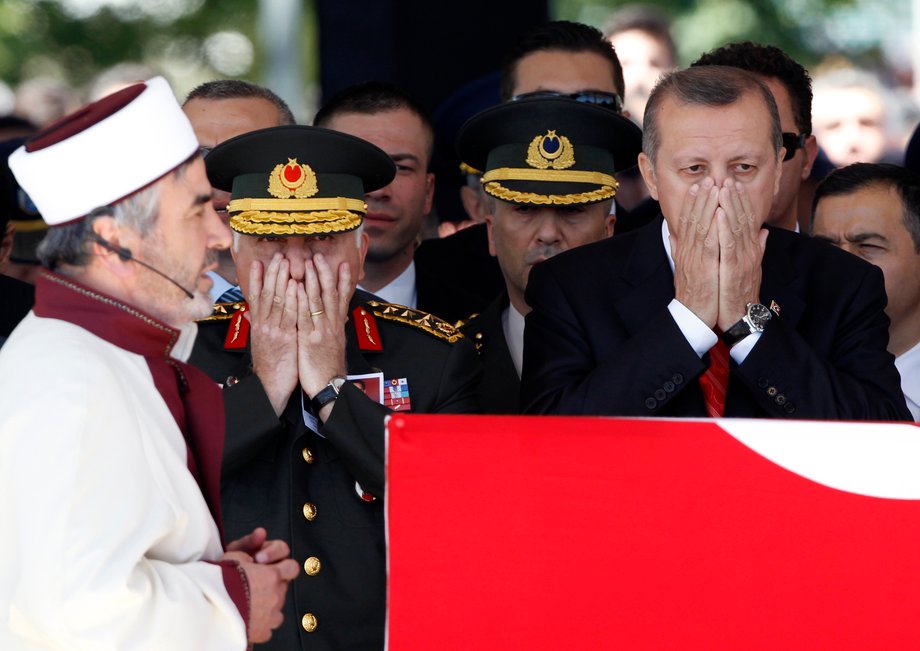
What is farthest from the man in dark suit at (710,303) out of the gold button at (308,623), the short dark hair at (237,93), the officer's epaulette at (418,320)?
the short dark hair at (237,93)

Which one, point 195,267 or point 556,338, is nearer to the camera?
point 195,267

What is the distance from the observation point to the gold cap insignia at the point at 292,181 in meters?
3.74

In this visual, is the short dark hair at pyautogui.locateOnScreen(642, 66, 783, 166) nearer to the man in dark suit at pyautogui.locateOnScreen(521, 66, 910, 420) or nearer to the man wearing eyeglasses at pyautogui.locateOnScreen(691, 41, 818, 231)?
the man in dark suit at pyautogui.locateOnScreen(521, 66, 910, 420)

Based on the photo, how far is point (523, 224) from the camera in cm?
428

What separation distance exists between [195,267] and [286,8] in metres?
8.08

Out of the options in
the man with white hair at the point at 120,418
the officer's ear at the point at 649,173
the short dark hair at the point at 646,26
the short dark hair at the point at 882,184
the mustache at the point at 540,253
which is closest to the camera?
the man with white hair at the point at 120,418

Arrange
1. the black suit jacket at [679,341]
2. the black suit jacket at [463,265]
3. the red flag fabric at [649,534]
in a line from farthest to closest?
the black suit jacket at [463,265]
the black suit jacket at [679,341]
the red flag fabric at [649,534]

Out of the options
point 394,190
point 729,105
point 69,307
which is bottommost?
point 394,190

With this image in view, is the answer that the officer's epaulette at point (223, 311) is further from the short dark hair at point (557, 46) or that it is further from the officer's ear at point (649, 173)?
the short dark hair at point (557, 46)

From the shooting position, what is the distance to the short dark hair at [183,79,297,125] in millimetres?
4816

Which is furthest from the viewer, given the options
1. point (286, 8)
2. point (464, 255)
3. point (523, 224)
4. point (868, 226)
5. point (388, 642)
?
point (286, 8)

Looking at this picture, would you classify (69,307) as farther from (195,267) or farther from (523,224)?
(523,224)

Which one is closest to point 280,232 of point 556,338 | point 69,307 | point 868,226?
point 556,338

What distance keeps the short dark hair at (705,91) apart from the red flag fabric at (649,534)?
33.6 inches
